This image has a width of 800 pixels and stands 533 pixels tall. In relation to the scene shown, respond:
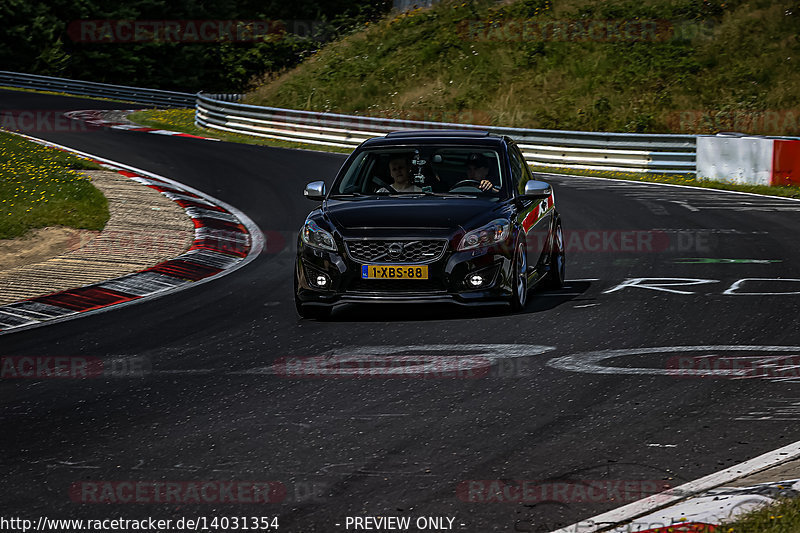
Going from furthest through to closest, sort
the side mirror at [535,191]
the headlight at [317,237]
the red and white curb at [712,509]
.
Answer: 1. the side mirror at [535,191]
2. the headlight at [317,237]
3. the red and white curb at [712,509]

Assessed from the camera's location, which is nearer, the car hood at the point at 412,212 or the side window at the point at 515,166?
the car hood at the point at 412,212

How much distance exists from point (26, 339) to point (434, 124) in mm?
20159

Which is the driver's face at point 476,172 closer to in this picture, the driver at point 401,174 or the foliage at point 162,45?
the driver at point 401,174

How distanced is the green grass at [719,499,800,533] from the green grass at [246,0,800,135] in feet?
96.1

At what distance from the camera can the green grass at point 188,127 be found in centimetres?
3233

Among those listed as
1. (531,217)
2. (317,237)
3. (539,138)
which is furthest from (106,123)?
(317,237)

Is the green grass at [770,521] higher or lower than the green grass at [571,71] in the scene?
lower

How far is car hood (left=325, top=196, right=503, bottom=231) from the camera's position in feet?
32.0

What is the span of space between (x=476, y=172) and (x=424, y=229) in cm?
140

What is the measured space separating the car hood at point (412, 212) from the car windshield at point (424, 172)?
30 centimetres

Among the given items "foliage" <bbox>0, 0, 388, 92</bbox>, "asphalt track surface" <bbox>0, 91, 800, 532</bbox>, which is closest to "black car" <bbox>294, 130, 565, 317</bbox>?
"asphalt track surface" <bbox>0, 91, 800, 532</bbox>

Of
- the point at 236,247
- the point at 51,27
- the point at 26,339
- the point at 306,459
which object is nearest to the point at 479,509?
the point at 306,459


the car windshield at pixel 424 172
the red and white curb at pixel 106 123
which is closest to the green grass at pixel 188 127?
the red and white curb at pixel 106 123

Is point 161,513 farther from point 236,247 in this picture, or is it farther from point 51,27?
point 51,27
